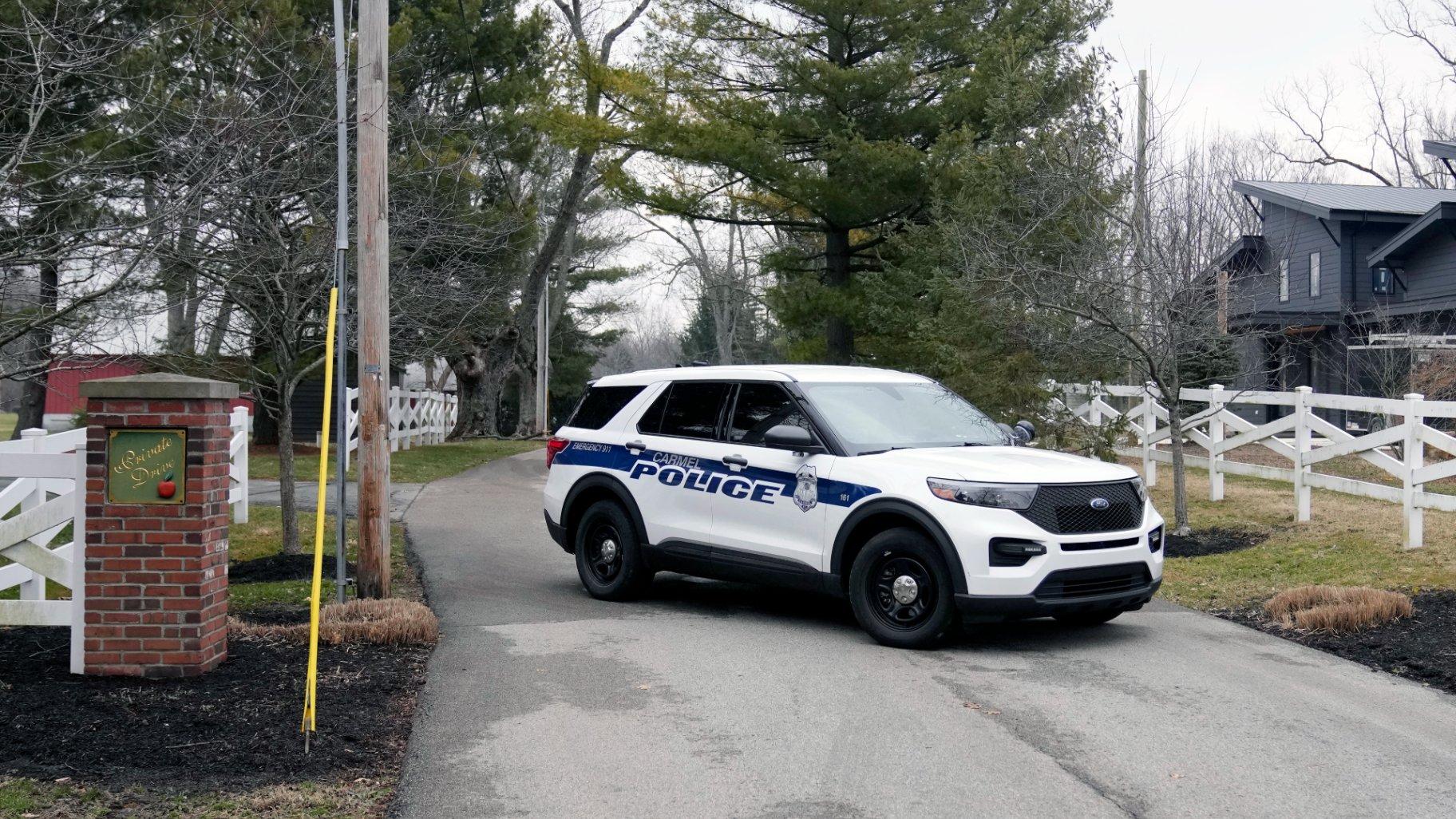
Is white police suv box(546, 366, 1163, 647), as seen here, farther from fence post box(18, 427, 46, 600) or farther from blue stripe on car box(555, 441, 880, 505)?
fence post box(18, 427, 46, 600)

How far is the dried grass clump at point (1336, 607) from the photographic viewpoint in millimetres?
8812

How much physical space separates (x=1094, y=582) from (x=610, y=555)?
12.7ft

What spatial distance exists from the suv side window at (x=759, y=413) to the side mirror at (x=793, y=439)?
0.28 meters

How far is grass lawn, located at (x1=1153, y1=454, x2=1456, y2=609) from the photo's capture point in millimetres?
10453

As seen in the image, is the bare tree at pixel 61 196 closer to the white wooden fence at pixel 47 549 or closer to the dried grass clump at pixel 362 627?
the white wooden fence at pixel 47 549

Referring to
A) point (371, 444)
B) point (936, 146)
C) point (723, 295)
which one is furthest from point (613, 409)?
point (723, 295)

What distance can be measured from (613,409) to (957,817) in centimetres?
606

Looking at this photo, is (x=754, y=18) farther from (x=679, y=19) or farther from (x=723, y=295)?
(x=723, y=295)

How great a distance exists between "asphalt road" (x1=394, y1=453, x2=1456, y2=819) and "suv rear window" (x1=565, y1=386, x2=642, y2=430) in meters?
1.67

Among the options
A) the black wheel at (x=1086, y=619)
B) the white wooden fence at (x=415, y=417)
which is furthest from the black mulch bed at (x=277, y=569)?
the white wooden fence at (x=415, y=417)

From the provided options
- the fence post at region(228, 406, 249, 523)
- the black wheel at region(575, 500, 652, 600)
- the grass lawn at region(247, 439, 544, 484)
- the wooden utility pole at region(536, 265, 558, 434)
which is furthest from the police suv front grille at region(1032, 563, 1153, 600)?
the wooden utility pole at region(536, 265, 558, 434)

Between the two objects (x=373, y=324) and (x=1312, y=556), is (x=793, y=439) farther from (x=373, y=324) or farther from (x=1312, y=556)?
(x=1312, y=556)

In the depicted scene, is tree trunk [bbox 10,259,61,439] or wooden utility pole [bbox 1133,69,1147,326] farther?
wooden utility pole [bbox 1133,69,1147,326]

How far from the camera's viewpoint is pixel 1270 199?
109 feet
